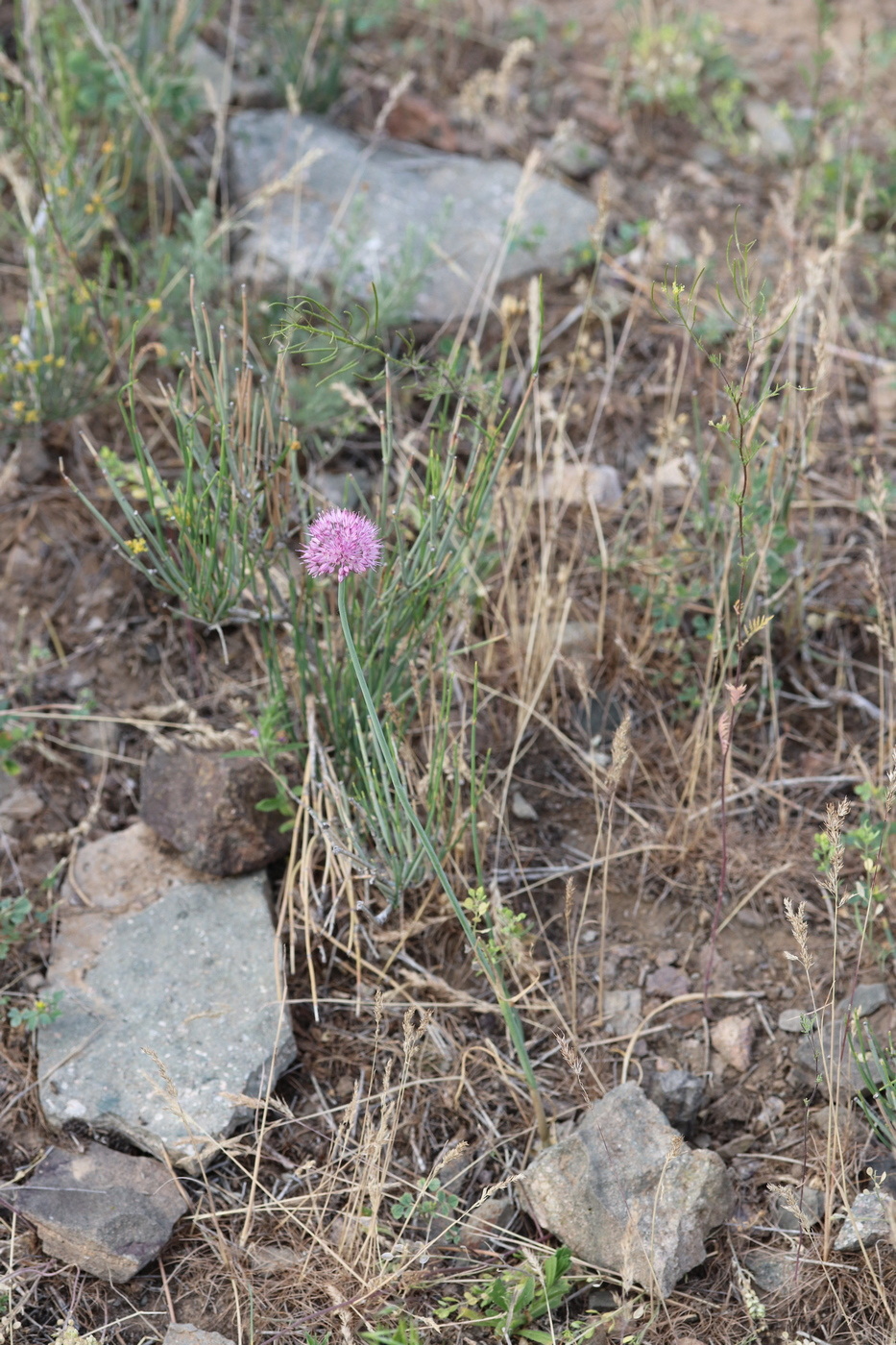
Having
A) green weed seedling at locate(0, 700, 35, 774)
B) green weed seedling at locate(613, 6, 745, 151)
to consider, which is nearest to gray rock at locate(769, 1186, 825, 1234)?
green weed seedling at locate(0, 700, 35, 774)

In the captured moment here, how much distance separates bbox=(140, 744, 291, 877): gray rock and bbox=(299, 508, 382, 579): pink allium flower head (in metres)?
0.62

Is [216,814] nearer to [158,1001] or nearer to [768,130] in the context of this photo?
[158,1001]

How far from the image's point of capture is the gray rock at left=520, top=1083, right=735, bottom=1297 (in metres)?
2.02

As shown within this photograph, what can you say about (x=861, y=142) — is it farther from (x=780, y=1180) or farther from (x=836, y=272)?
(x=780, y=1180)

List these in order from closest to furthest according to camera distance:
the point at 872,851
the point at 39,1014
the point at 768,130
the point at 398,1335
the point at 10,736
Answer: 1. the point at 398,1335
2. the point at 872,851
3. the point at 39,1014
4. the point at 10,736
5. the point at 768,130

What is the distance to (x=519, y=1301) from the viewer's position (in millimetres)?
1979

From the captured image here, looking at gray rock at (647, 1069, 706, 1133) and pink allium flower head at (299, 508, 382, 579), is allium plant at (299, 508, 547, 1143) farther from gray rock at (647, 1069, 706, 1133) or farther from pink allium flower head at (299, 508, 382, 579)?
gray rock at (647, 1069, 706, 1133)

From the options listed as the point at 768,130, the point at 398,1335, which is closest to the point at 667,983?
the point at 398,1335

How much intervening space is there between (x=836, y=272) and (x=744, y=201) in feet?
3.59

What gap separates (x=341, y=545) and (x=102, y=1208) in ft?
4.13

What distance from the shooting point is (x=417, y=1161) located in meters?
2.25

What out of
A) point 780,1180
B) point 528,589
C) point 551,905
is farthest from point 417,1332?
point 528,589

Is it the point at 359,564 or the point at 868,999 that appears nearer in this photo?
the point at 359,564

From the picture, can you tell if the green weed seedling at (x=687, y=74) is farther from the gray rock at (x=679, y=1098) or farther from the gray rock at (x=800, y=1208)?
the gray rock at (x=800, y=1208)
